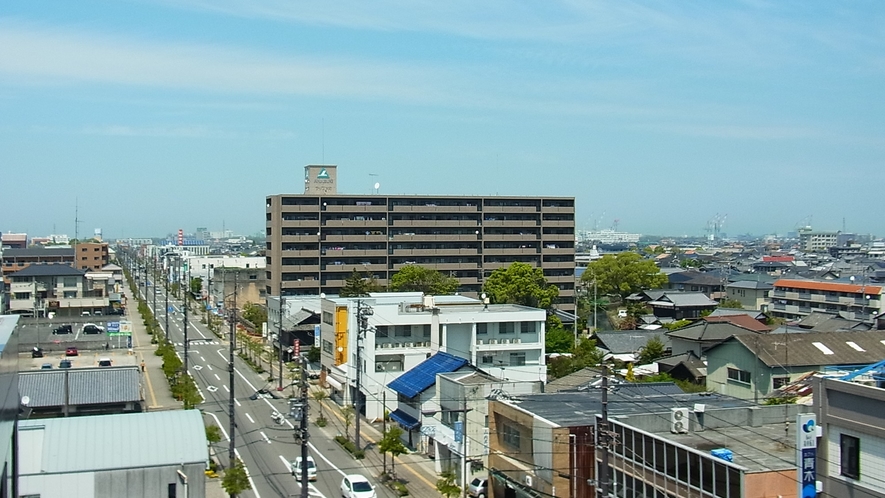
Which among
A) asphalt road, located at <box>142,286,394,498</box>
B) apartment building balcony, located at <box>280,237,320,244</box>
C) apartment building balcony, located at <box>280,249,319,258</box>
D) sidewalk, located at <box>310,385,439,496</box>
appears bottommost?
sidewalk, located at <box>310,385,439,496</box>

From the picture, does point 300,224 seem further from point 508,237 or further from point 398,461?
point 398,461

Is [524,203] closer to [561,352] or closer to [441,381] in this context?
[561,352]

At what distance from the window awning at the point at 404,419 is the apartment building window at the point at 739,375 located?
10155mm

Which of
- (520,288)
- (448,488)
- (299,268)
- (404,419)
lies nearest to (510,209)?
(520,288)

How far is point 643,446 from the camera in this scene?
41.5 ft

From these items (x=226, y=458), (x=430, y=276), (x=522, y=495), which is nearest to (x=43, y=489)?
(x=226, y=458)

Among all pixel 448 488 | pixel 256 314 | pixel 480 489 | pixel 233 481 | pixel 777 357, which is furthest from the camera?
pixel 256 314

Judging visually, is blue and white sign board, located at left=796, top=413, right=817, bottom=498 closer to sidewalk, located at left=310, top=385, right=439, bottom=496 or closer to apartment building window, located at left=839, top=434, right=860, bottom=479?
apartment building window, located at left=839, top=434, right=860, bottom=479

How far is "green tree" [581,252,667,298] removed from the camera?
5262 centimetres

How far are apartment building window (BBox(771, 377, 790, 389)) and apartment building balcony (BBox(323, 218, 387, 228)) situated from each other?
2927 cm

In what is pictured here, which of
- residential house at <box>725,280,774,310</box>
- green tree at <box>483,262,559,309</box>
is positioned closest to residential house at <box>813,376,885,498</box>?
green tree at <box>483,262,559,309</box>

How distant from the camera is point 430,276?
45250 millimetres

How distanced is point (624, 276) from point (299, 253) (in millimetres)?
20923

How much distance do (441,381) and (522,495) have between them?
16.8ft
